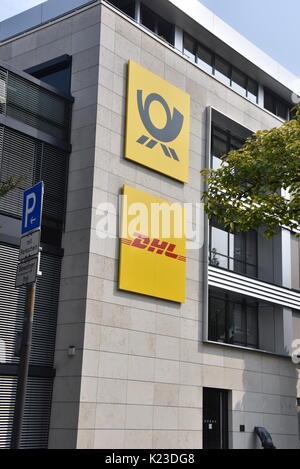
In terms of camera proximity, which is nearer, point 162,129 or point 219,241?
point 162,129

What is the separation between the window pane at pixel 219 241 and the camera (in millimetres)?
27562

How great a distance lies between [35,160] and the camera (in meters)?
21.6

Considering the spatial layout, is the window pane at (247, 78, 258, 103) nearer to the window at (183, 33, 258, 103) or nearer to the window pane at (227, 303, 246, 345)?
the window at (183, 33, 258, 103)

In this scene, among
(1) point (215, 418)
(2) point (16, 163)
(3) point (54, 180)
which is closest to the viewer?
(2) point (16, 163)

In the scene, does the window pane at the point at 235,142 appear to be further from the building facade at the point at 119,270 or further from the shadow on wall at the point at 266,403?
the shadow on wall at the point at 266,403

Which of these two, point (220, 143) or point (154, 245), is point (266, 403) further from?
point (220, 143)

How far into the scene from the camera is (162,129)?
24000 millimetres

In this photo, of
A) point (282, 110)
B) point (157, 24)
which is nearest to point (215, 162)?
point (157, 24)

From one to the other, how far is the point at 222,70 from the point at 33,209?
20.5m

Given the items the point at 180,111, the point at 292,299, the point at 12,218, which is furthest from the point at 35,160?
the point at 292,299

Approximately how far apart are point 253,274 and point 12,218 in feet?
44.6

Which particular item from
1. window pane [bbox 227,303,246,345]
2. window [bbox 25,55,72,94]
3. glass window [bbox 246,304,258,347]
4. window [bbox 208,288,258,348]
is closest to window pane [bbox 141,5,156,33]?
window [bbox 25,55,72,94]

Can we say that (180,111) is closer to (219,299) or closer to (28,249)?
(219,299)

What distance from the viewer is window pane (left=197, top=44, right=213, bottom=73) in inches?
1116
